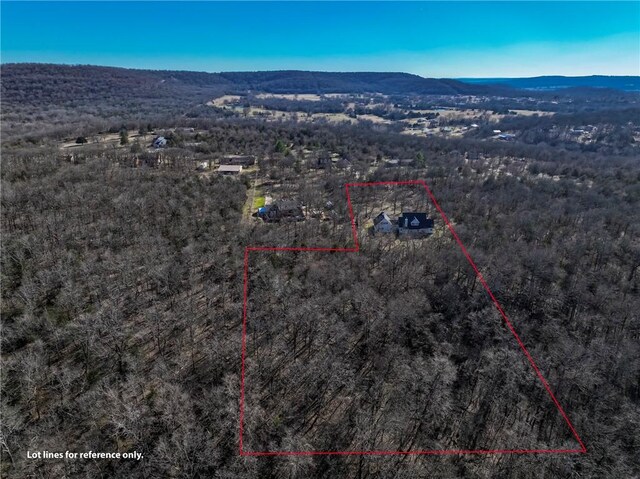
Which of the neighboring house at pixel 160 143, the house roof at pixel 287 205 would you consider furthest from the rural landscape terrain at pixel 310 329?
the neighboring house at pixel 160 143

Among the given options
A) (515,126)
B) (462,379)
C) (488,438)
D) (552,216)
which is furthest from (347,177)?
(515,126)

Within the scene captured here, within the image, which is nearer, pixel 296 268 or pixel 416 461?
pixel 416 461

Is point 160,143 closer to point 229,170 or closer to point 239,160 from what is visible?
point 239,160

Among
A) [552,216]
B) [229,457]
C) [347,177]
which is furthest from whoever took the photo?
[347,177]

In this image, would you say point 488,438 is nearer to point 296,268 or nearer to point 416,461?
point 416,461

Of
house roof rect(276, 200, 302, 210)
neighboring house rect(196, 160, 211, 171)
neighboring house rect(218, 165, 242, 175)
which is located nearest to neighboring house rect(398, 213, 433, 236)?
house roof rect(276, 200, 302, 210)

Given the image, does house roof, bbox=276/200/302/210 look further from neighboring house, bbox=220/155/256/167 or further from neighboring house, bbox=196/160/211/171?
neighboring house, bbox=220/155/256/167

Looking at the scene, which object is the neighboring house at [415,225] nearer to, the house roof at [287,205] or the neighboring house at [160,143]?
the house roof at [287,205]
